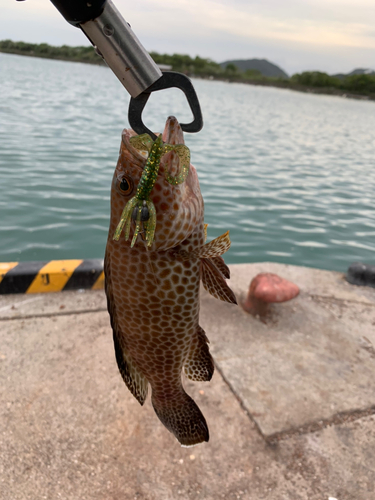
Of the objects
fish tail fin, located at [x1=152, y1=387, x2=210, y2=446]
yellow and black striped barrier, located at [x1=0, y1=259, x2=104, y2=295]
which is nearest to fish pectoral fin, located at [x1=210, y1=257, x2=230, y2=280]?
fish tail fin, located at [x1=152, y1=387, x2=210, y2=446]

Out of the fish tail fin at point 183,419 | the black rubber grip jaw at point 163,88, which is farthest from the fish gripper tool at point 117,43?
the fish tail fin at point 183,419

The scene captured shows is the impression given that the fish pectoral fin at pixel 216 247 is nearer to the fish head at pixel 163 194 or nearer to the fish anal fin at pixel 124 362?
the fish head at pixel 163 194

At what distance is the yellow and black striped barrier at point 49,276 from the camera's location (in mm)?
5348

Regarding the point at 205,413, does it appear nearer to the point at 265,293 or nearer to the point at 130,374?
the point at 265,293

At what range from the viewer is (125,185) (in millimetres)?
1716

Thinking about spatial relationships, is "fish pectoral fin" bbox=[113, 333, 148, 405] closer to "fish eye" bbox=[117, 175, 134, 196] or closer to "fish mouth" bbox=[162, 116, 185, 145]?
"fish eye" bbox=[117, 175, 134, 196]

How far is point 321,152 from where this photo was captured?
22.4 meters

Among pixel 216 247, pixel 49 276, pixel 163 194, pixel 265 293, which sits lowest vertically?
pixel 49 276

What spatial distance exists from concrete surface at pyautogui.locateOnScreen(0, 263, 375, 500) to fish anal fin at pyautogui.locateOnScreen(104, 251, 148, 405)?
60.1 inches

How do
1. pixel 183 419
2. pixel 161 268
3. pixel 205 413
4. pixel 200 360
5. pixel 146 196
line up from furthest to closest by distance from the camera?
pixel 205 413 → pixel 183 419 → pixel 200 360 → pixel 161 268 → pixel 146 196

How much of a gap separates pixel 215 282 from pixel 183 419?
3.11ft

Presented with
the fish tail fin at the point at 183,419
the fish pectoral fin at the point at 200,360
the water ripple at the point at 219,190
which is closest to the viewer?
the fish pectoral fin at the point at 200,360

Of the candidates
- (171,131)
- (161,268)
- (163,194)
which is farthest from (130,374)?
(171,131)

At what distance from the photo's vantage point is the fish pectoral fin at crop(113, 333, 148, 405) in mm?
2085
